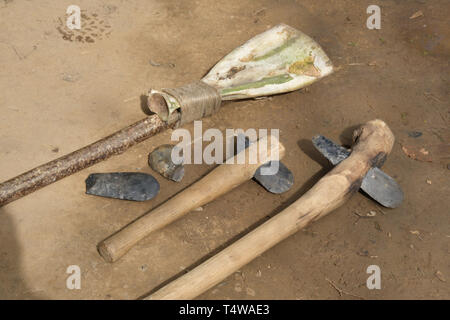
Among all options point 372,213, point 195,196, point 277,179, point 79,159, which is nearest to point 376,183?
point 372,213

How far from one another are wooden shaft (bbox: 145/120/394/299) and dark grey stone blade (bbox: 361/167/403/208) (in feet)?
0.32

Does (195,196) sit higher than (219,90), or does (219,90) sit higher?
(219,90)

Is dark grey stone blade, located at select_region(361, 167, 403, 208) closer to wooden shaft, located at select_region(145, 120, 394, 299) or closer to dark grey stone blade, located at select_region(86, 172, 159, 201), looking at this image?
wooden shaft, located at select_region(145, 120, 394, 299)

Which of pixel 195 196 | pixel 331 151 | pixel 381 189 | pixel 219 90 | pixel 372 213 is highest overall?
pixel 219 90

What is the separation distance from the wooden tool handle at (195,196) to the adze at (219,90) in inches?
31.0

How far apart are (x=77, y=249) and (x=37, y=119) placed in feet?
4.79

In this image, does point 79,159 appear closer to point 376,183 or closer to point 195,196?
point 195,196

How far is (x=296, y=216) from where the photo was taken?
Result: 3832mm

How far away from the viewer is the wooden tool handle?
3799mm

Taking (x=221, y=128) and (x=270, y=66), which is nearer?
(x=221, y=128)

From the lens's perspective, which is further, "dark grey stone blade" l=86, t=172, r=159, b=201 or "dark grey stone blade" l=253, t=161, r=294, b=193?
"dark grey stone blade" l=253, t=161, r=294, b=193

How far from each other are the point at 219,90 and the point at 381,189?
1722mm

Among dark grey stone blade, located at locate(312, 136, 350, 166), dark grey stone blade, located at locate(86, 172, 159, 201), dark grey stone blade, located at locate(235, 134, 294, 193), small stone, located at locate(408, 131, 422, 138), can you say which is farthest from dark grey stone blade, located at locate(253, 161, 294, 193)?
small stone, located at locate(408, 131, 422, 138)

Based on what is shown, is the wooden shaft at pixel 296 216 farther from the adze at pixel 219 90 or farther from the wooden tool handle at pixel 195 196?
the adze at pixel 219 90
